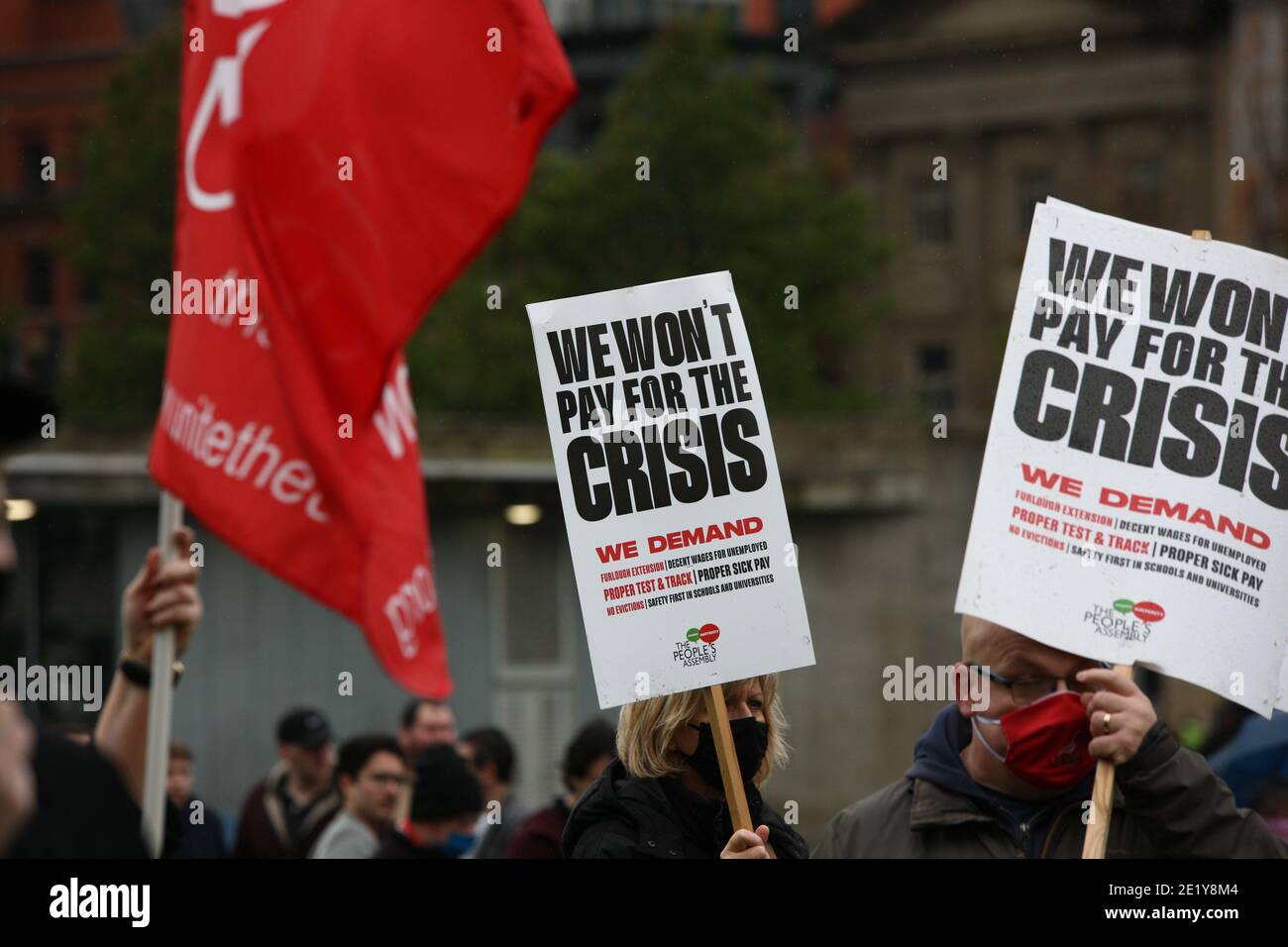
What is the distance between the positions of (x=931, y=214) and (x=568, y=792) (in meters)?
43.7

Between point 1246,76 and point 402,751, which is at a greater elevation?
point 1246,76

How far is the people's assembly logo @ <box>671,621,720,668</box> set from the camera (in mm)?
4723

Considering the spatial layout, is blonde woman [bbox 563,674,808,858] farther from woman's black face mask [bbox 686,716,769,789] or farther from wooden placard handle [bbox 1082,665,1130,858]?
wooden placard handle [bbox 1082,665,1130,858]

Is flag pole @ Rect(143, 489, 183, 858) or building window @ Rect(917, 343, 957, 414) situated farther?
building window @ Rect(917, 343, 957, 414)

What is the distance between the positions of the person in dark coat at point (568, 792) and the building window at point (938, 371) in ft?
140

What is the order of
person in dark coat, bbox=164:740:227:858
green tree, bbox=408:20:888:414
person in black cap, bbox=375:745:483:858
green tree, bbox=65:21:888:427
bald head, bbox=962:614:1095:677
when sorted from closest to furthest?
1. bald head, bbox=962:614:1095:677
2. person in black cap, bbox=375:745:483:858
3. person in dark coat, bbox=164:740:227:858
4. green tree, bbox=65:21:888:427
5. green tree, bbox=408:20:888:414

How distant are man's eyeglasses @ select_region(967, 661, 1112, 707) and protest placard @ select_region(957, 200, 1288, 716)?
20cm

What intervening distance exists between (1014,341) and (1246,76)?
40542mm

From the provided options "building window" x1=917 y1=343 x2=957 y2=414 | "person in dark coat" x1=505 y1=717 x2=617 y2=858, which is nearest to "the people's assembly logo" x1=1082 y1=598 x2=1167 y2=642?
"person in dark coat" x1=505 y1=717 x2=617 y2=858

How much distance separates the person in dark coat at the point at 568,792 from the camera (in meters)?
7.41

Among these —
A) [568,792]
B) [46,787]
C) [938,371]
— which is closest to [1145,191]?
[938,371]
